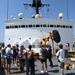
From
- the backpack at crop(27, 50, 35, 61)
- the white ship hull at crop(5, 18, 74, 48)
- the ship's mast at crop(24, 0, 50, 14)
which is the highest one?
the ship's mast at crop(24, 0, 50, 14)

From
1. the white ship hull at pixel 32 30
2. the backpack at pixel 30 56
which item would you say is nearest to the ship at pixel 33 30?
the white ship hull at pixel 32 30

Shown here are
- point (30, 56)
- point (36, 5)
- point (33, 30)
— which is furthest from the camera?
point (36, 5)

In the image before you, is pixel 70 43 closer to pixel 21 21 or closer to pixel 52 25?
pixel 52 25

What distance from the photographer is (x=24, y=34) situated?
1160 inches

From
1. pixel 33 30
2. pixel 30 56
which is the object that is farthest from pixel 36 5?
pixel 30 56

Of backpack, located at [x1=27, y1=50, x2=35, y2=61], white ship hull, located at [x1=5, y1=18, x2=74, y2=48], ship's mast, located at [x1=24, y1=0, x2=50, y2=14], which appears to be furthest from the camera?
ship's mast, located at [x1=24, y1=0, x2=50, y2=14]

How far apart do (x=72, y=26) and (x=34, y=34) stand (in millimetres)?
5896

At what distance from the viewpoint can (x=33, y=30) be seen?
29609 mm

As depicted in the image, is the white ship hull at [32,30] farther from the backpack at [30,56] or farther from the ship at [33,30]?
the backpack at [30,56]

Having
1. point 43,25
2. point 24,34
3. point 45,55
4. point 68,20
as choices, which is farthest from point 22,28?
point 45,55

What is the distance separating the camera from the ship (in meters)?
29.4

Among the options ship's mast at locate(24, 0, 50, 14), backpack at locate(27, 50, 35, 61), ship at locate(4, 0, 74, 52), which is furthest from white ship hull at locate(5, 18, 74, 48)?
backpack at locate(27, 50, 35, 61)

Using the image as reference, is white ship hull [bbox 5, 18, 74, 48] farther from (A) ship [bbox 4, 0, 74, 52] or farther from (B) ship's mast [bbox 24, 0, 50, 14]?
(B) ship's mast [bbox 24, 0, 50, 14]

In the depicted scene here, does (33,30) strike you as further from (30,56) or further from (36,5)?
(30,56)
